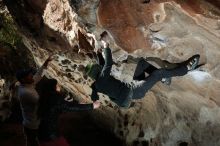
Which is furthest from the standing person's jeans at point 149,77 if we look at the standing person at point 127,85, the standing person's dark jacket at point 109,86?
the standing person's dark jacket at point 109,86

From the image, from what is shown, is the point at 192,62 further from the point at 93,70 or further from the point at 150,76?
the point at 93,70

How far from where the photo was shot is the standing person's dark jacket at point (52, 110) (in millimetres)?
6309

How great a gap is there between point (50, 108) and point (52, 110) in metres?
0.06

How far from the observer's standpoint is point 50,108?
20.8 feet

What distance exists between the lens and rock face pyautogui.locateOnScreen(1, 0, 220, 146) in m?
5.52

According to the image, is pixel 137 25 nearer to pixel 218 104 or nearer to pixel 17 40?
pixel 218 104

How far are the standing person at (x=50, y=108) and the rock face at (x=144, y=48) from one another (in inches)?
48.8

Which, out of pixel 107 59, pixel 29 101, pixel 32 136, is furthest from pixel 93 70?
pixel 32 136

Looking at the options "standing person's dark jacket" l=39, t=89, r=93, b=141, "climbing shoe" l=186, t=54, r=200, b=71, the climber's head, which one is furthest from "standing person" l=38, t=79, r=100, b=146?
"climbing shoe" l=186, t=54, r=200, b=71

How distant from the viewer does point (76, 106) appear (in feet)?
20.9

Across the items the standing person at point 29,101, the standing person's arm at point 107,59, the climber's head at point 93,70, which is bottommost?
the standing person at point 29,101

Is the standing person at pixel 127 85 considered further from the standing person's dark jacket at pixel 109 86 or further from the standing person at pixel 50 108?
the standing person at pixel 50 108

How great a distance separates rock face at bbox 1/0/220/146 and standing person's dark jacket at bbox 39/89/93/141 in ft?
4.16

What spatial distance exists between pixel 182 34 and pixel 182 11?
2.16 ft
